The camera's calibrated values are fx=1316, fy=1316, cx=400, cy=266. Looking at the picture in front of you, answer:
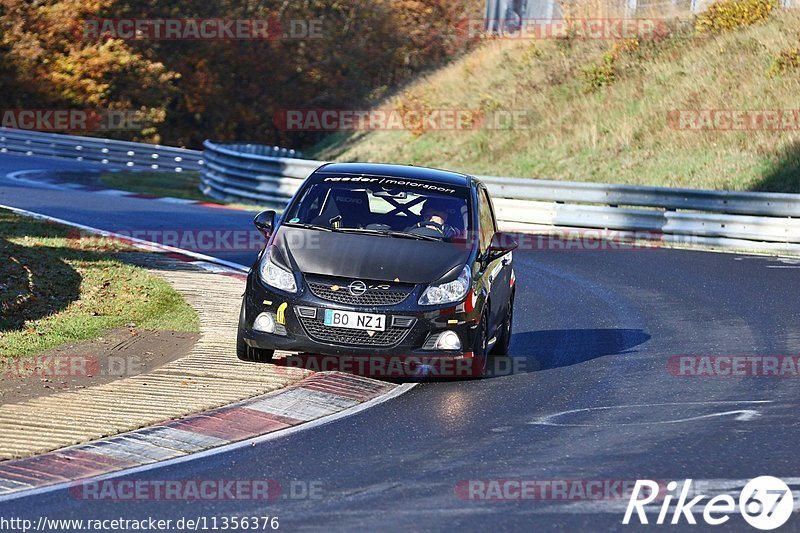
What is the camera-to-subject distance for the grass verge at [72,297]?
12000 mm

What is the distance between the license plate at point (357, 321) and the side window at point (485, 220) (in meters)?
1.52

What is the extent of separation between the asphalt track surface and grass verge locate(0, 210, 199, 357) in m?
1.00

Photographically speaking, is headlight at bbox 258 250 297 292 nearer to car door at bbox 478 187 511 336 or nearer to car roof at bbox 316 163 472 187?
car roof at bbox 316 163 472 187

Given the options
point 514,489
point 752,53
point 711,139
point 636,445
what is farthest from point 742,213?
point 514,489

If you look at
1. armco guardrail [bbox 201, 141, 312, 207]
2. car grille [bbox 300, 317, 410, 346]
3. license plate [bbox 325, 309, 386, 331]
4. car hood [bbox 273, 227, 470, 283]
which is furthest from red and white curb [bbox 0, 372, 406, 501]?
armco guardrail [bbox 201, 141, 312, 207]

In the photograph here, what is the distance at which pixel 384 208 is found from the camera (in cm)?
1161

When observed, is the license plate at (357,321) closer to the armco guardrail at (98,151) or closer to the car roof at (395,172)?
the car roof at (395,172)

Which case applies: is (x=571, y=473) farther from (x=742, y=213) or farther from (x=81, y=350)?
(x=742, y=213)

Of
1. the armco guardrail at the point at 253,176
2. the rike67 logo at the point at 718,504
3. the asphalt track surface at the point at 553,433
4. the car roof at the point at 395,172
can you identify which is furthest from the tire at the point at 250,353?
the armco guardrail at the point at 253,176

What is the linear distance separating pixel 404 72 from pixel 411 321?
4274cm

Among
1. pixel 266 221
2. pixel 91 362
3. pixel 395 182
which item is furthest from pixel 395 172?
pixel 91 362

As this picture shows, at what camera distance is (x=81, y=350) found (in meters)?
11.4

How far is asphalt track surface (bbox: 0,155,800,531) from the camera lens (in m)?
6.73

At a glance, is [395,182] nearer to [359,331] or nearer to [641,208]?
[359,331]
